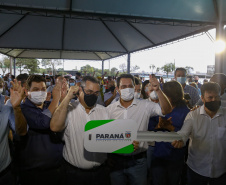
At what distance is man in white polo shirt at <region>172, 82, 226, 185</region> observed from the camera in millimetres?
1961

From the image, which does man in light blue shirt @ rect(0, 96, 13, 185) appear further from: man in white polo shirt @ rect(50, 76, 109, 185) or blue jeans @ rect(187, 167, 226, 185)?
blue jeans @ rect(187, 167, 226, 185)

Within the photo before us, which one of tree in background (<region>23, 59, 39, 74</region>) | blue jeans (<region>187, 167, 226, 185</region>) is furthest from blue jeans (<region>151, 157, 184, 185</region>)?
tree in background (<region>23, 59, 39, 74</region>)

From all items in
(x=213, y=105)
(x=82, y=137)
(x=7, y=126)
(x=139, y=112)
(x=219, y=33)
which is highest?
(x=219, y=33)

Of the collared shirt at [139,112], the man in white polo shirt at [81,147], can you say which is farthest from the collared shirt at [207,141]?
the man in white polo shirt at [81,147]

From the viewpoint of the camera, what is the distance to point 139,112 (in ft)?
7.16

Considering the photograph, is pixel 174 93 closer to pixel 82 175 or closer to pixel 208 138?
pixel 208 138

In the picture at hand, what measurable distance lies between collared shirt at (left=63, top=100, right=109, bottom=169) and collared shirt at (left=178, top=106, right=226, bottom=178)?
918mm

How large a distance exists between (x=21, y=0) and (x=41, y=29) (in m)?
4.83

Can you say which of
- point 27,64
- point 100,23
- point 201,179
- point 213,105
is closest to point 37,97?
point 213,105

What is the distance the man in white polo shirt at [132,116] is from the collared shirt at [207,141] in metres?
0.30

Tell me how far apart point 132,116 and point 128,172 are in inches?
23.6

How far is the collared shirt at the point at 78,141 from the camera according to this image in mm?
1833

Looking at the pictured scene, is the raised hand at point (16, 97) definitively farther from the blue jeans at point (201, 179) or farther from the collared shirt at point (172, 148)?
the blue jeans at point (201, 179)

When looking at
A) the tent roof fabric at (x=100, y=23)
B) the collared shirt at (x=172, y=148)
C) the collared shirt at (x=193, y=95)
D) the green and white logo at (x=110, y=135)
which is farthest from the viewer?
the tent roof fabric at (x=100, y=23)
